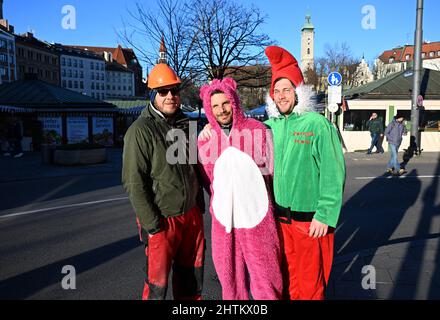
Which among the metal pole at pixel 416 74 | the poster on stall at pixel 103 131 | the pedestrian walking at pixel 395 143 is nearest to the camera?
the pedestrian walking at pixel 395 143

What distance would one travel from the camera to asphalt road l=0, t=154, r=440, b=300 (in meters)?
3.80

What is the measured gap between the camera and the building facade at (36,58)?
73.1 metres

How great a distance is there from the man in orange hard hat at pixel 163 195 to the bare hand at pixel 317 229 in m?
0.87

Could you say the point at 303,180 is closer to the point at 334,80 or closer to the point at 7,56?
the point at 334,80

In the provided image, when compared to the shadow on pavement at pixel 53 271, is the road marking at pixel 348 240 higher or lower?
higher

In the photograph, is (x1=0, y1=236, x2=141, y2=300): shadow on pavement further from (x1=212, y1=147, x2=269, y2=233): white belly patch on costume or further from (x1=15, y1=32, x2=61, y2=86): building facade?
(x1=15, y1=32, x2=61, y2=86): building facade

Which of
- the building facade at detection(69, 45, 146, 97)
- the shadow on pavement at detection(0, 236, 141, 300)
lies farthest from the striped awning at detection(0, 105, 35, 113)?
the building facade at detection(69, 45, 146, 97)

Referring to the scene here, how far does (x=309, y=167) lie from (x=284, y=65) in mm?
753

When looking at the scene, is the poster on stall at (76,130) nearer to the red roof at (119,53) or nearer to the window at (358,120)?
the window at (358,120)

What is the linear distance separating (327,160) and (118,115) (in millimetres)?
21568

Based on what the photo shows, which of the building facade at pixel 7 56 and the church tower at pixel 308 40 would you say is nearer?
the building facade at pixel 7 56

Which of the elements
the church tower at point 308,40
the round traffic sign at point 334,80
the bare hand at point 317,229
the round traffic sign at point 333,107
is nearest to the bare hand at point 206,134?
the bare hand at point 317,229

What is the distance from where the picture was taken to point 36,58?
77812 mm

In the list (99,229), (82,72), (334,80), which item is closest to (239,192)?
(99,229)
